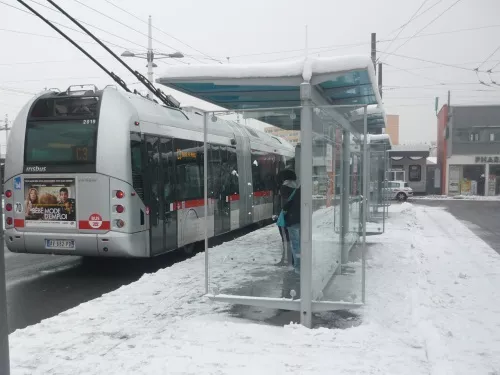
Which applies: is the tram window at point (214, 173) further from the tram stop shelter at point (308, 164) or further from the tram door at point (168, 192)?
the tram door at point (168, 192)

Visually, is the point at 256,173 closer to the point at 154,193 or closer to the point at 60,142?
the point at 154,193

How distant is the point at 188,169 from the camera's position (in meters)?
10.6

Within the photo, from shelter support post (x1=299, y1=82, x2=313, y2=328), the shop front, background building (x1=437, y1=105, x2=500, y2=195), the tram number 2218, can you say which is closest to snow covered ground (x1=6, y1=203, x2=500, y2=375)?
shelter support post (x1=299, y1=82, x2=313, y2=328)

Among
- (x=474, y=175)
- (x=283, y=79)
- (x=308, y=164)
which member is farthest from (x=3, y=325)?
(x=474, y=175)

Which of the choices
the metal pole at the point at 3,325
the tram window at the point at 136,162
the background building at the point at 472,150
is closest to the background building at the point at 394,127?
the background building at the point at 472,150

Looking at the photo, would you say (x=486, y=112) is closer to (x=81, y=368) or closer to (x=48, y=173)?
(x=48, y=173)

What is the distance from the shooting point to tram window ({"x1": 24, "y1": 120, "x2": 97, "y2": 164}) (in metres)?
8.74

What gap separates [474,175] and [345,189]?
3931cm

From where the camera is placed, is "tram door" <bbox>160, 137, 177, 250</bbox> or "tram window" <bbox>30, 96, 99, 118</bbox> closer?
"tram window" <bbox>30, 96, 99, 118</bbox>

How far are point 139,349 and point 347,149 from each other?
14.8ft

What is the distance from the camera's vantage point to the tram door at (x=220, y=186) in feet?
32.7

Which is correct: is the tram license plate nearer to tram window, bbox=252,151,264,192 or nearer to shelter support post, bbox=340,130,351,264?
shelter support post, bbox=340,130,351,264

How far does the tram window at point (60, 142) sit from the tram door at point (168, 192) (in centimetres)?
141

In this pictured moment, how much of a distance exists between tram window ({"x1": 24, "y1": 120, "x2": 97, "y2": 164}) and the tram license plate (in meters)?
1.37
